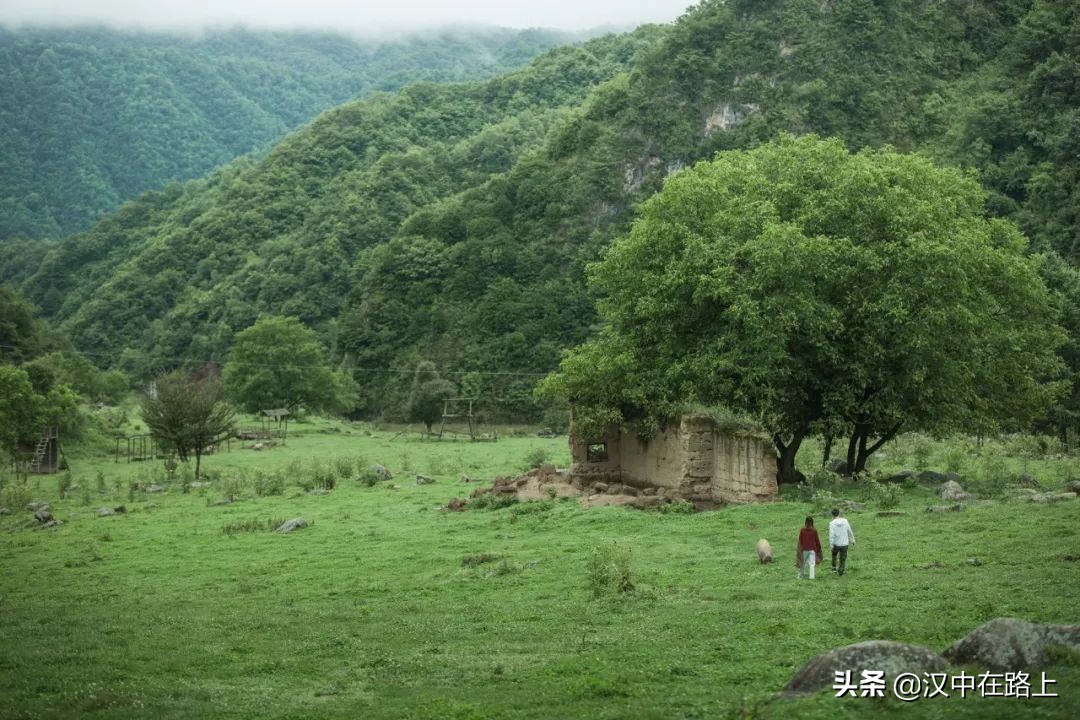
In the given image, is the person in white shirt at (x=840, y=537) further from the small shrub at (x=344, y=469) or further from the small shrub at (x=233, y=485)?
the small shrub at (x=344, y=469)

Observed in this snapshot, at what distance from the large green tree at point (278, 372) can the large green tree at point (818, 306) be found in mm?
44045

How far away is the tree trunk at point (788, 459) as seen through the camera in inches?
1216

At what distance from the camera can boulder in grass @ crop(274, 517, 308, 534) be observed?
29.4 m

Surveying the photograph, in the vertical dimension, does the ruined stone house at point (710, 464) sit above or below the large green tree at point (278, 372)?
below

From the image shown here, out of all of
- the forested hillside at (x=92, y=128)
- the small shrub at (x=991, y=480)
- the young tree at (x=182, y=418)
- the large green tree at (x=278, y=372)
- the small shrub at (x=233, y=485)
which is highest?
the forested hillside at (x=92, y=128)

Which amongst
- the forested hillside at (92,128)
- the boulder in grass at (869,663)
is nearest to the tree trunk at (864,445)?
the boulder in grass at (869,663)

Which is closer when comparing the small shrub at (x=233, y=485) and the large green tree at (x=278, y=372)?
the small shrub at (x=233, y=485)

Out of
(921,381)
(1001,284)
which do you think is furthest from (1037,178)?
(921,381)

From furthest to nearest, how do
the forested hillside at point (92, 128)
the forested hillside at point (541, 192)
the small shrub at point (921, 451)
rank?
the forested hillside at point (92, 128), the forested hillside at point (541, 192), the small shrub at point (921, 451)

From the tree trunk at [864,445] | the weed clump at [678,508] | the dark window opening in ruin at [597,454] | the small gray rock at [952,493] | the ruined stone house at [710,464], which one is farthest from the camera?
the dark window opening in ruin at [597,454]

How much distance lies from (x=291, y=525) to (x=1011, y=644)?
21.0m

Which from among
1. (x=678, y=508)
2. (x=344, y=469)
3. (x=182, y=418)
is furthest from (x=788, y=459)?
(x=182, y=418)

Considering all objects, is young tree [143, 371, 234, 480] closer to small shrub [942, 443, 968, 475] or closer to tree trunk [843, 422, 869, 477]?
tree trunk [843, 422, 869, 477]

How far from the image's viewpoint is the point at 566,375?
33281 mm
